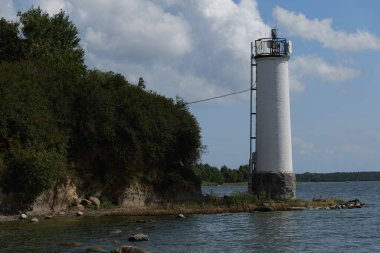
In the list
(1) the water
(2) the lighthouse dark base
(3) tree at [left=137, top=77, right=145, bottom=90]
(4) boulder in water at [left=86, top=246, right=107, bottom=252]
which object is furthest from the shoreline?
(4) boulder in water at [left=86, top=246, right=107, bottom=252]

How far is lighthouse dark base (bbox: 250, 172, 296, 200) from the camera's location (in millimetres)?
49094

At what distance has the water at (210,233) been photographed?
2725 cm

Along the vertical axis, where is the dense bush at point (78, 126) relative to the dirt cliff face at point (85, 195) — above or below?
above

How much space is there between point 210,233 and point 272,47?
22.8 metres

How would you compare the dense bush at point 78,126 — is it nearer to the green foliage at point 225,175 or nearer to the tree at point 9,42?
the tree at point 9,42

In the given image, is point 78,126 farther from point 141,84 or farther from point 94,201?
point 141,84

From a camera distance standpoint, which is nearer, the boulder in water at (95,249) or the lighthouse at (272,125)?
the boulder in water at (95,249)

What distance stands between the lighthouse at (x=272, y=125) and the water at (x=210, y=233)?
22.5 ft

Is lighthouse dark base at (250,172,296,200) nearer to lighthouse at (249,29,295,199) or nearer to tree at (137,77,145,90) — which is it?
lighthouse at (249,29,295,199)

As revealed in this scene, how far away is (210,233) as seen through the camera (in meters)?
32.5

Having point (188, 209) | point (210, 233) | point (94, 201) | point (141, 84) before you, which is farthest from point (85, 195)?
point (210, 233)

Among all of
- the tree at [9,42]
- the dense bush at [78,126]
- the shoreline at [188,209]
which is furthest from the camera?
the tree at [9,42]

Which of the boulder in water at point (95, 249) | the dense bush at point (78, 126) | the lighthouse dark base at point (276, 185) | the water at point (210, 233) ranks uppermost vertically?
the dense bush at point (78, 126)

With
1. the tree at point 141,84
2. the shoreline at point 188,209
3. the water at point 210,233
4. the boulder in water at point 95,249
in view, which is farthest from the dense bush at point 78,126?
the boulder in water at point 95,249
